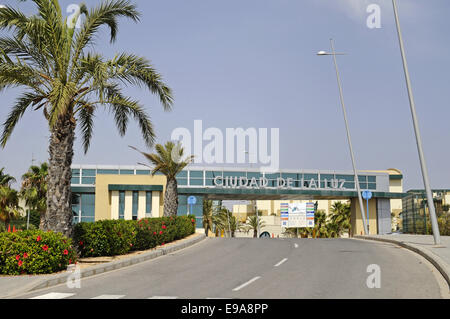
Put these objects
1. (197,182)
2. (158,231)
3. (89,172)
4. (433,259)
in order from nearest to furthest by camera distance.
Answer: (433,259), (158,231), (197,182), (89,172)

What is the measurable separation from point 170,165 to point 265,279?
2058 centimetres

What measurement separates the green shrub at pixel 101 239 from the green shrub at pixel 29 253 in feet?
9.16

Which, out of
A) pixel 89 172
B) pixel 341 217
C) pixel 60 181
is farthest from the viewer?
pixel 341 217

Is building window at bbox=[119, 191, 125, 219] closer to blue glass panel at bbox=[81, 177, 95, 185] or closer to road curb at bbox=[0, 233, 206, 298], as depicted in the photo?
blue glass panel at bbox=[81, 177, 95, 185]

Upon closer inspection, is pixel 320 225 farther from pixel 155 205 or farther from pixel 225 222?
pixel 155 205

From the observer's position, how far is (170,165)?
31.6 meters

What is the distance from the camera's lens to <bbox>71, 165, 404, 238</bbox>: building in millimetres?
48812

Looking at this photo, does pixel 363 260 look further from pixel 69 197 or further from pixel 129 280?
pixel 69 197

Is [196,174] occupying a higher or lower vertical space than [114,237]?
higher

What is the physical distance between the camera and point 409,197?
1326 inches

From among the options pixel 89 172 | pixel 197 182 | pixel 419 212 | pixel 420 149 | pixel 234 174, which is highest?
pixel 89 172

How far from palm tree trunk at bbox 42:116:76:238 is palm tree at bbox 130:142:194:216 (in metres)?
16.2

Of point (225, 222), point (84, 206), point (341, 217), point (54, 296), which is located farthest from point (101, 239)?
point (225, 222)
